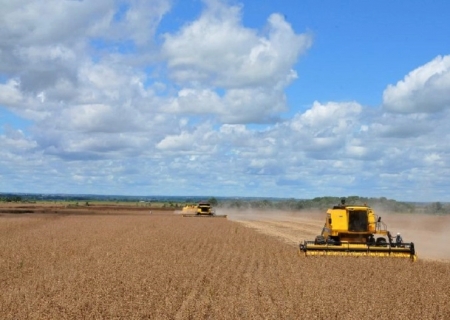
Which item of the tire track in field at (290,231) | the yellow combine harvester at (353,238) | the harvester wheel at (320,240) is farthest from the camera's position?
the tire track in field at (290,231)

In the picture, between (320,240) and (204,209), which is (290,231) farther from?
(204,209)

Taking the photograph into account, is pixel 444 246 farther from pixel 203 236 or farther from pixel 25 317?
pixel 25 317

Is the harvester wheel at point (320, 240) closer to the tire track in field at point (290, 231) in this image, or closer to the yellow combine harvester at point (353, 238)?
the yellow combine harvester at point (353, 238)

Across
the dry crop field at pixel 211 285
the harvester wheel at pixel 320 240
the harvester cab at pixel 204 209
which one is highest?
the harvester cab at pixel 204 209

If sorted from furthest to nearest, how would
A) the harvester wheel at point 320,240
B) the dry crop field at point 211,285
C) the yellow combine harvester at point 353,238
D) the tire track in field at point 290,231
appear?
the tire track in field at point 290,231 → the harvester wheel at point 320,240 → the yellow combine harvester at point 353,238 → the dry crop field at point 211,285

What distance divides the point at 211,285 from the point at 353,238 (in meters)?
10.8

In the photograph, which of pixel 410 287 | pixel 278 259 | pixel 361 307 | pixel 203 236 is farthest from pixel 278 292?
pixel 203 236

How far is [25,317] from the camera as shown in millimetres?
12000

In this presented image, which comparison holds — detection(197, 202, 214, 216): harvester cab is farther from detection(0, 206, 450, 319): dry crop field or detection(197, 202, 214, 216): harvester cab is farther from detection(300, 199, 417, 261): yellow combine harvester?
detection(300, 199, 417, 261): yellow combine harvester

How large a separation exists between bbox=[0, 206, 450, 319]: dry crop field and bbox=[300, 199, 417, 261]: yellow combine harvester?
32.7 inches

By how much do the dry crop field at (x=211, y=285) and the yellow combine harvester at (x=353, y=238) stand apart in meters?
0.83

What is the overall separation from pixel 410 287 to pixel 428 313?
3.70 meters

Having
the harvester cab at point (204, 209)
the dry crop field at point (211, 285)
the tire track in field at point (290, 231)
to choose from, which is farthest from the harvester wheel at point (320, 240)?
the harvester cab at point (204, 209)

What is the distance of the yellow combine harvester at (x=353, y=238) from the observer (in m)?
23.5
